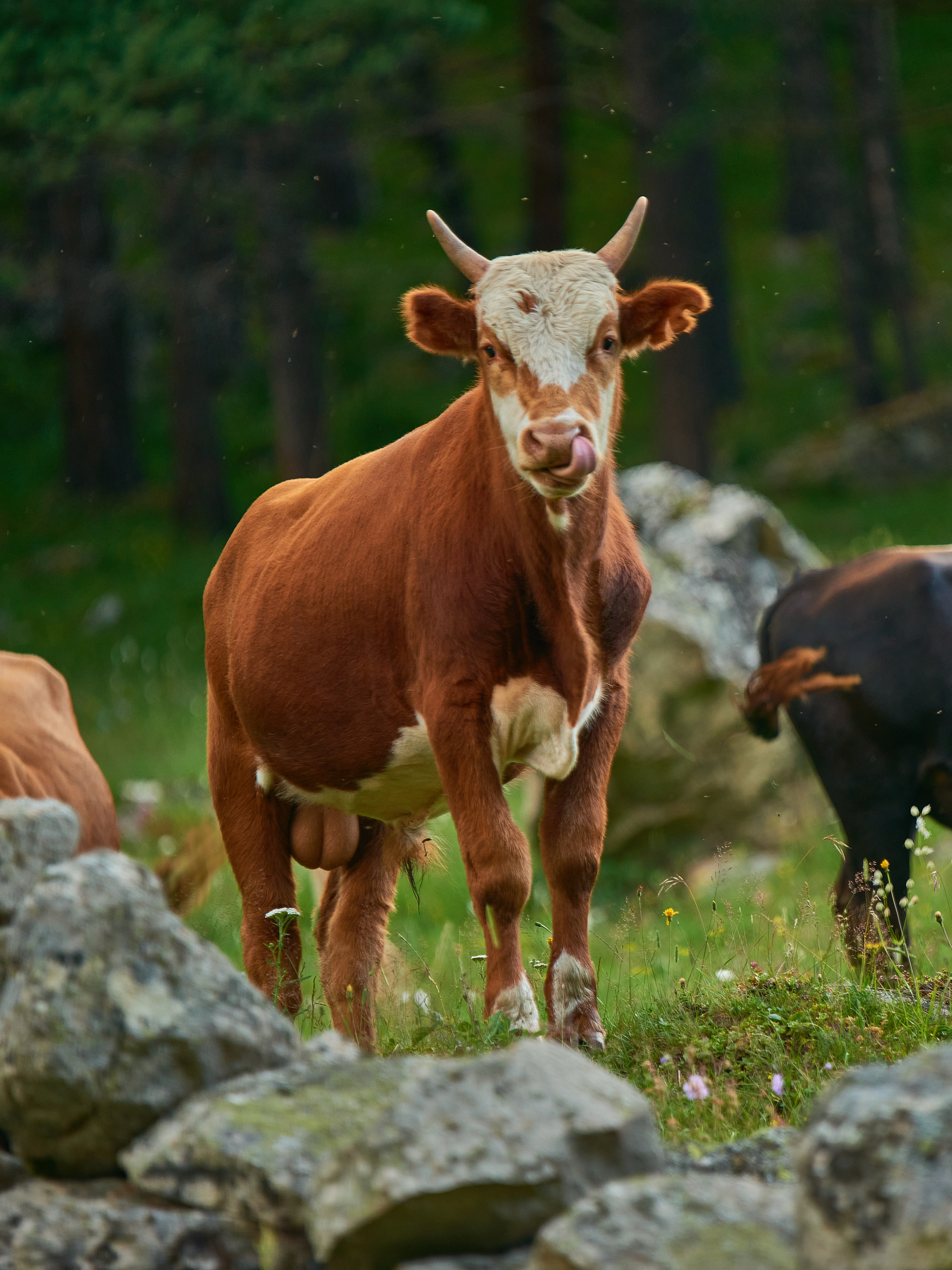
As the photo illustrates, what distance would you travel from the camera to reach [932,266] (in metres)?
26.8

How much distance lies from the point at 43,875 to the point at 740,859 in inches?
284

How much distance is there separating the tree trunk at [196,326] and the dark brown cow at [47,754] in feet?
33.8

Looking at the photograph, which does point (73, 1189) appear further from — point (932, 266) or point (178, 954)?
point (932, 266)

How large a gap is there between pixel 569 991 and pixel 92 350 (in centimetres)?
1916

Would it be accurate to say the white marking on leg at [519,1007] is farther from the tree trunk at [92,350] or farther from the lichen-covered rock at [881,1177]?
the tree trunk at [92,350]

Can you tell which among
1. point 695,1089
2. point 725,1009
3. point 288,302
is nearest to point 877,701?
point 725,1009

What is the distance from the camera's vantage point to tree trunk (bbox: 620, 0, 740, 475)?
15422 mm

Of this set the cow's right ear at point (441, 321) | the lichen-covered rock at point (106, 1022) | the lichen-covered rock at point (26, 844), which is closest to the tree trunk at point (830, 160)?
the cow's right ear at point (441, 321)

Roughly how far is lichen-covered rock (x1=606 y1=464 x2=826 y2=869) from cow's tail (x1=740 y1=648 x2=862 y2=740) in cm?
319

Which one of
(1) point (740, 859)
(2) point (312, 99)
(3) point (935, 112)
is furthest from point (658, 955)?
(3) point (935, 112)

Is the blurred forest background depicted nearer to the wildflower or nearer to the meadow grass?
the meadow grass

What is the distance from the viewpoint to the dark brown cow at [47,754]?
536 cm

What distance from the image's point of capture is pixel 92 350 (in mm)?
21812

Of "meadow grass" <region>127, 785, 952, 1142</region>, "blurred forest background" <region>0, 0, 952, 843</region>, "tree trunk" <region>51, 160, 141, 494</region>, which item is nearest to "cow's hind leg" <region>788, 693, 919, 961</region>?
"meadow grass" <region>127, 785, 952, 1142</region>
